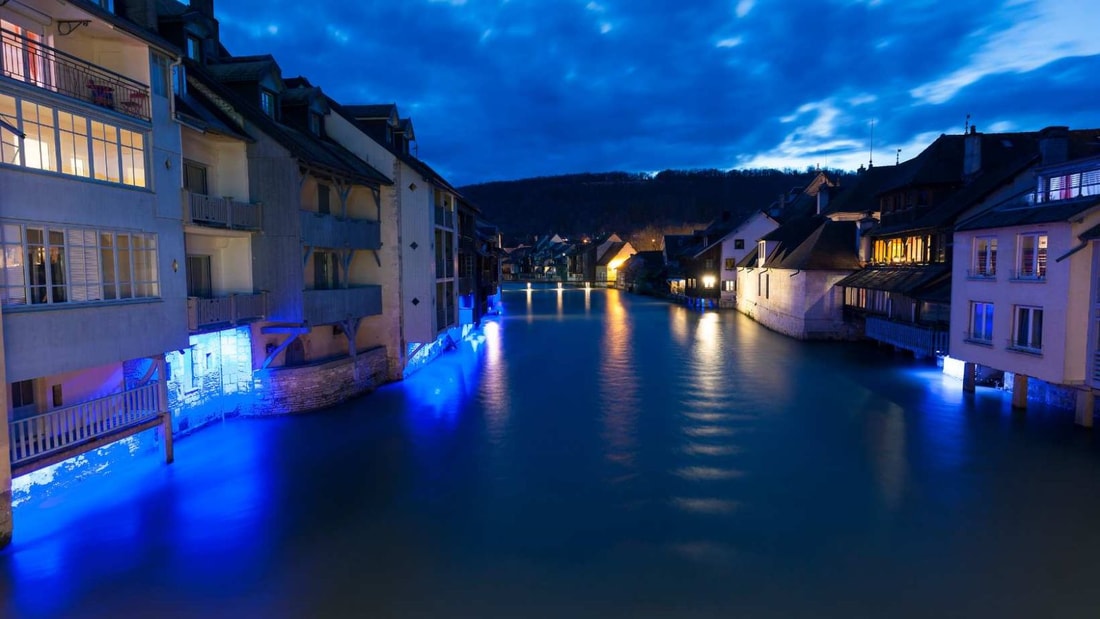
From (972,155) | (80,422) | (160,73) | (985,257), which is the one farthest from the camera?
(972,155)

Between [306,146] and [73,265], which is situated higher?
[306,146]

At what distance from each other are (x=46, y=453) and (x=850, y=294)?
127ft

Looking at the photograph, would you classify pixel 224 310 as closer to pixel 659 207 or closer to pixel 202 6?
pixel 202 6

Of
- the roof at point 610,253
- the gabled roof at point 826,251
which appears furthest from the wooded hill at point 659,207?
the gabled roof at point 826,251

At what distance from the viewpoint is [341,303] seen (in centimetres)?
2198

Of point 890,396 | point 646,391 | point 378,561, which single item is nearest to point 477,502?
point 378,561

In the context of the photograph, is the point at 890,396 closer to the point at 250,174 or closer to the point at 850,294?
the point at 850,294

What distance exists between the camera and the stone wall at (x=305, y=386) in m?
20.1

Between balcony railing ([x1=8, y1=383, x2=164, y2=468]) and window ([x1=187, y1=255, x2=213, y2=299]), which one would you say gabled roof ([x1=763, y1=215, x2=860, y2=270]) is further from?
balcony railing ([x1=8, y1=383, x2=164, y2=468])

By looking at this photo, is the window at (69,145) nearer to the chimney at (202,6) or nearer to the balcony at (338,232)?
the balcony at (338,232)

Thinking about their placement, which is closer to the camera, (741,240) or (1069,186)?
(1069,186)

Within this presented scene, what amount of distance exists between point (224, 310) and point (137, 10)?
794cm

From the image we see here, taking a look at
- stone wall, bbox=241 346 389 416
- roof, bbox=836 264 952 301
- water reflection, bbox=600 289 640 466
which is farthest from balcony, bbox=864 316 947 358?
stone wall, bbox=241 346 389 416

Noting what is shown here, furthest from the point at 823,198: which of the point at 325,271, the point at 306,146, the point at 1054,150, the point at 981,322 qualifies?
the point at 306,146
